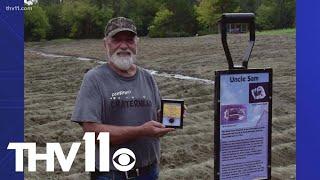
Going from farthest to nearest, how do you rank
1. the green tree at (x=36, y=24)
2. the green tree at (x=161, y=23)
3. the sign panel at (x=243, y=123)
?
the green tree at (x=161, y=23)
the green tree at (x=36, y=24)
the sign panel at (x=243, y=123)

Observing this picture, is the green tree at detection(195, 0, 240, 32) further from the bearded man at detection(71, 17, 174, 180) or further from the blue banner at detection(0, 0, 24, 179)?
the bearded man at detection(71, 17, 174, 180)

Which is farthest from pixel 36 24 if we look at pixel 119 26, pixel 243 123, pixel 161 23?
pixel 243 123

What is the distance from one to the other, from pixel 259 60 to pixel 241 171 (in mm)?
11290

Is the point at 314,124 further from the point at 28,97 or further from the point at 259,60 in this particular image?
the point at 259,60

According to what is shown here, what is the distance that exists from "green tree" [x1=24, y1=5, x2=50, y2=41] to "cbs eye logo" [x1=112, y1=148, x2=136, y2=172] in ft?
13.2

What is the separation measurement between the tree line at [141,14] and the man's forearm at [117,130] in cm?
407

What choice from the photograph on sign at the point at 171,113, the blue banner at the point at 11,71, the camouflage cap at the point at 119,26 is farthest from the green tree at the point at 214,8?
the camouflage cap at the point at 119,26

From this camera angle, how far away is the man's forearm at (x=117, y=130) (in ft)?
8.34

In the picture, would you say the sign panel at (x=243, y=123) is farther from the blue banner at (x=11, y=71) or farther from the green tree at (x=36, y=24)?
the green tree at (x=36, y=24)

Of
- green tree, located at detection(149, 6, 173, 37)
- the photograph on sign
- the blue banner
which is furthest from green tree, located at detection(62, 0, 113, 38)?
the photograph on sign

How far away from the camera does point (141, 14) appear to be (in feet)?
31.7

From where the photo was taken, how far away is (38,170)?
552 cm

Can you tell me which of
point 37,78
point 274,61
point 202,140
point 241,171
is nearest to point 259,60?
point 274,61

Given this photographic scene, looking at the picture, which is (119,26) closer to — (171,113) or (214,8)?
(171,113)
